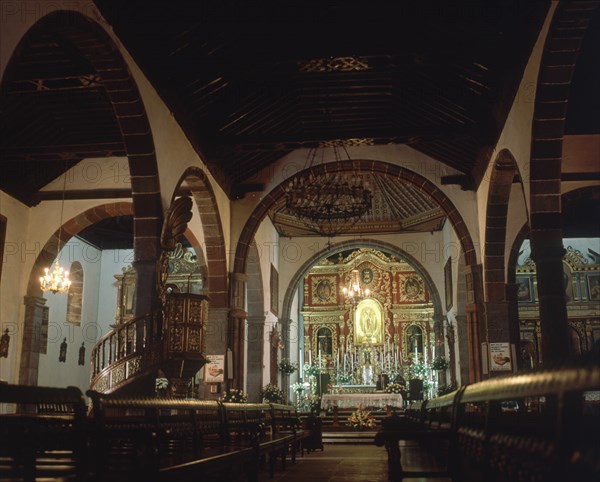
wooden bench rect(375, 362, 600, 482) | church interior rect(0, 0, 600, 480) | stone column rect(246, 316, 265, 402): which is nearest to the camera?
wooden bench rect(375, 362, 600, 482)

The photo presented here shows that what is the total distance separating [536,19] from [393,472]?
5691 millimetres

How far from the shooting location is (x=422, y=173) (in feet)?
45.1

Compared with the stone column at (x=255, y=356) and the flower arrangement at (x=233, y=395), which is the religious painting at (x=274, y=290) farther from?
the flower arrangement at (x=233, y=395)

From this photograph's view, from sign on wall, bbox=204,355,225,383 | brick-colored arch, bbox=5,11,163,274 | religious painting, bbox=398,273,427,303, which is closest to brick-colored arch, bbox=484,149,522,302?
sign on wall, bbox=204,355,225,383

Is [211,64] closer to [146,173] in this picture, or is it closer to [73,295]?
[146,173]

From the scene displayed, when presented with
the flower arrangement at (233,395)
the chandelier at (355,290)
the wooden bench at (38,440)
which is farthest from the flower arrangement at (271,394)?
the wooden bench at (38,440)

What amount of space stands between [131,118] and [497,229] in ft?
22.9

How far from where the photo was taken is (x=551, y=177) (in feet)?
27.6

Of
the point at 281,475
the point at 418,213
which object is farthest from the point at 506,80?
the point at 418,213

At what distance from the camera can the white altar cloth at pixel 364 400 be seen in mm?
16953

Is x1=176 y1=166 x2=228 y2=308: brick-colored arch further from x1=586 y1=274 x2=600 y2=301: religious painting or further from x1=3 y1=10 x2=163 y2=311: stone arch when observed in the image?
x1=586 y1=274 x2=600 y2=301: religious painting

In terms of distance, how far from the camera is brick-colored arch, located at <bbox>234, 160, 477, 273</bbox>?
1343 centimetres

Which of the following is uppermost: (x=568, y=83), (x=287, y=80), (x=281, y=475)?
(x=287, y=80)

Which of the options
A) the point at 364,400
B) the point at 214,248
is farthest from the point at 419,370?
the point at 214,248
